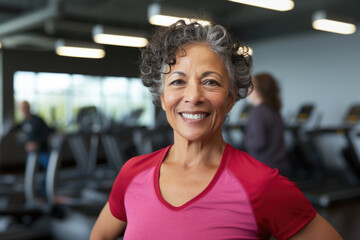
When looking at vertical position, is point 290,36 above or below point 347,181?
above

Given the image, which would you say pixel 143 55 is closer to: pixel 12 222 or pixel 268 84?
pixel 268 84

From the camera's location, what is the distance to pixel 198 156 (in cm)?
92

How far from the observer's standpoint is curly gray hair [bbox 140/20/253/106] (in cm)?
89

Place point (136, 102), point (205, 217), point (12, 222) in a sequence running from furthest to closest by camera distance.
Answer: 1. point (136, 102)
2. point (12, 222)
3. point (205, 217)

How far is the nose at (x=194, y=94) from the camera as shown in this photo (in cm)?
84

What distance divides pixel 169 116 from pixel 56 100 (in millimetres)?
8186

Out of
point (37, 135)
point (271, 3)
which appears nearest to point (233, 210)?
Result: point (271, 3)

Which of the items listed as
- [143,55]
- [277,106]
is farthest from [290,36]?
[143,55]

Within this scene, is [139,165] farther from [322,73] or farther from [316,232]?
[322,73]

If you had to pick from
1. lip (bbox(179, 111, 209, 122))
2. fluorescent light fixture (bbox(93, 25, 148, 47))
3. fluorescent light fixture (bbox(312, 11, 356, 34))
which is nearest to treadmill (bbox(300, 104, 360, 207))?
fluorescent light fixture (bbox(312, 11, 356, 34))

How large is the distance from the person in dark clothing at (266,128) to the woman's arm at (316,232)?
4.91ft

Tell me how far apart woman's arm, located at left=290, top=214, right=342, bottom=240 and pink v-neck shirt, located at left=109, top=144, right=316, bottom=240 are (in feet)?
0.04

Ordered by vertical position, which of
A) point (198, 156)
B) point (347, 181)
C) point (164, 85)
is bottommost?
point (347, 181)

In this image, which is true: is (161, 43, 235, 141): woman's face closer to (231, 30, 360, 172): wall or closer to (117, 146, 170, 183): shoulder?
(117, 146, 170, 183): shoulder
